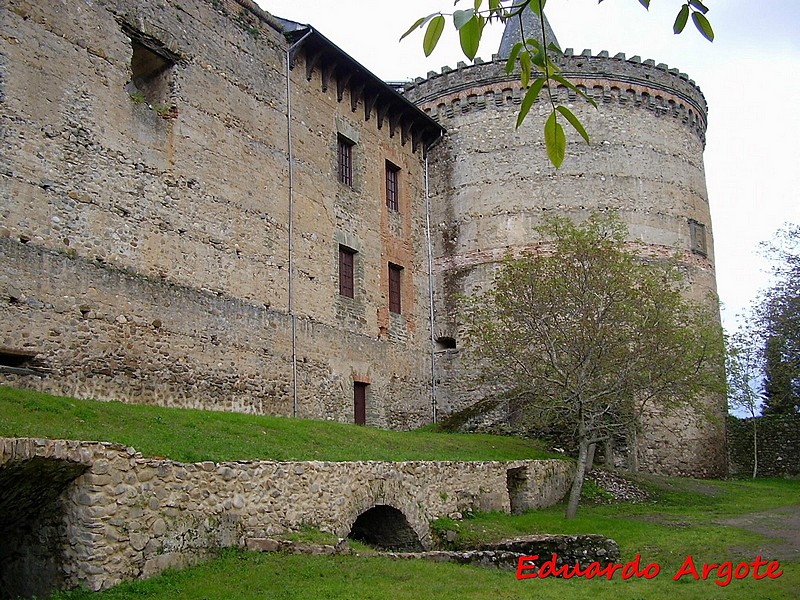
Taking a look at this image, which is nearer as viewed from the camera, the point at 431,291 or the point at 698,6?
the point at 698,6

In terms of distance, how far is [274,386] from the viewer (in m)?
17.4

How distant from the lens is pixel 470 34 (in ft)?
8.86

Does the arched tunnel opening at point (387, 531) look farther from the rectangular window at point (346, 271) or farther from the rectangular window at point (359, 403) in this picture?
the rectangular window at point (346, 271)

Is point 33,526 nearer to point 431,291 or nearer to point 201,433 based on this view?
point 201,433

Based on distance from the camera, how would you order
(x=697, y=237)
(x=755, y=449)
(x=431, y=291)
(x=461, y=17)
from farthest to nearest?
(x=755, y=449) → (x=697, y=237) → (x=431, y=291) → (x=461, y=17)

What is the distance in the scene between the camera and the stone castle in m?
13.1

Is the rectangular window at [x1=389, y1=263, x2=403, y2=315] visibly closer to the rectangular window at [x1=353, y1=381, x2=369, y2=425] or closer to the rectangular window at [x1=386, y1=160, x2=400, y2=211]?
the rectangular window at [x1=386, y1=160, x2=400, y2=211]

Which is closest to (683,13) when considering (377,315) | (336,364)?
(336,364)

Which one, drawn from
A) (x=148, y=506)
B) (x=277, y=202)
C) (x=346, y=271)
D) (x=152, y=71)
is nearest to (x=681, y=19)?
(x=148, y=506)

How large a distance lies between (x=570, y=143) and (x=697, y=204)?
16.1ft

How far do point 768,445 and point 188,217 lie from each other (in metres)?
20.2

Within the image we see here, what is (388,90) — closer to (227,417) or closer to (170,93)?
(170,93)

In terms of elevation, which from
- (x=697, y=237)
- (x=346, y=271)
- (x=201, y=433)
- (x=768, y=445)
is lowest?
(x=768, y=445)

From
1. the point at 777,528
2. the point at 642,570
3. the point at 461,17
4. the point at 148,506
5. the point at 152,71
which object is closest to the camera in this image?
the point at 461,17
